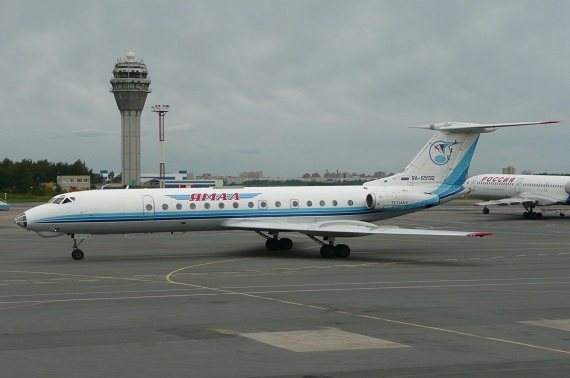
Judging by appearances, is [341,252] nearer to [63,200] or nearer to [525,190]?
[63,200]

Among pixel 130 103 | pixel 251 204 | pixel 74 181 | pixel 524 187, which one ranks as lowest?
pixel 251 204

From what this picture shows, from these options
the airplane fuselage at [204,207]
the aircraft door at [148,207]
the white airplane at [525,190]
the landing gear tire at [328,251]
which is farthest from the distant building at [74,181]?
the landing gear tire at [328,251]

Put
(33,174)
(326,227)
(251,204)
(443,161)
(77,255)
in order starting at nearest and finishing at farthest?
(77,255)
(326,227)
(251,204)
(443,161)
(33,174)

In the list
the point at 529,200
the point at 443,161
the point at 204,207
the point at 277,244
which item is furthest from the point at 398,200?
the point at 529,200

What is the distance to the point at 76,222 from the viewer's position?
30.4 meters

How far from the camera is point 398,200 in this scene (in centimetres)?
3375

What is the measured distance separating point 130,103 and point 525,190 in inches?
3578

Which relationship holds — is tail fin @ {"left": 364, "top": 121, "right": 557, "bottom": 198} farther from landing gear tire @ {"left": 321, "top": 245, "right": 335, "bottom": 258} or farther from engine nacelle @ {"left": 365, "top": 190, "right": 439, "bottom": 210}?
landing gear tire @ {"left": 321, "top": 245, "right": 335, "bottom": 258}

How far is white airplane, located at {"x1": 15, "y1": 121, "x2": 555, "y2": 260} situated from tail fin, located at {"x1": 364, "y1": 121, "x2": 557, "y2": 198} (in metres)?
0.05

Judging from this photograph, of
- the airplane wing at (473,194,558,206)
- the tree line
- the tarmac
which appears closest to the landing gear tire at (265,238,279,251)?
the tarmac

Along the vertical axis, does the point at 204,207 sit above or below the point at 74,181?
below

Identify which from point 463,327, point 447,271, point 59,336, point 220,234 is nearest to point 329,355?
point 463,327

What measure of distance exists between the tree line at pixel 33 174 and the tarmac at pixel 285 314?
105147mm

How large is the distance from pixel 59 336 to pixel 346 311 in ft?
20.9
